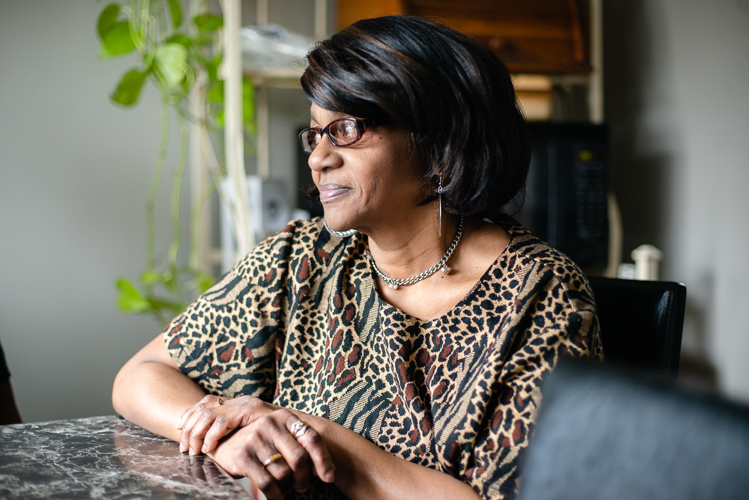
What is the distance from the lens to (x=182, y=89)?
6.88 feet

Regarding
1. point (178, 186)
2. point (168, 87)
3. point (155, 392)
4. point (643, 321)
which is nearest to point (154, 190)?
point (178, 186)

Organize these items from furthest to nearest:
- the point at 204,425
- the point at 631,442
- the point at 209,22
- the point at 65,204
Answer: the point at 65,204 → the point at 209,22 → the point at 204,425 → the point at 631,442

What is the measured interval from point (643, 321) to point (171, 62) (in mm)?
1596

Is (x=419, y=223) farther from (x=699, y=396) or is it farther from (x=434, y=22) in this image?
(x=699, y=396)

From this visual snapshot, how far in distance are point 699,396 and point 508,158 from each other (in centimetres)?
77

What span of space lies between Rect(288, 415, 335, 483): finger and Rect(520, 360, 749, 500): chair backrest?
39cm

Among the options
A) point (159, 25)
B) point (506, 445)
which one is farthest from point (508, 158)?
point (159, 25)

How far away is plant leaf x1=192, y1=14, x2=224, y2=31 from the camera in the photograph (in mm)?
2012

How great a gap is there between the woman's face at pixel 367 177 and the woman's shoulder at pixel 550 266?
216mm

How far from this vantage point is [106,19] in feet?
6.34

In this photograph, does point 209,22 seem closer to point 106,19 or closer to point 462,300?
point 106,19

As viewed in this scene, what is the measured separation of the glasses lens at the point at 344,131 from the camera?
1.04 m

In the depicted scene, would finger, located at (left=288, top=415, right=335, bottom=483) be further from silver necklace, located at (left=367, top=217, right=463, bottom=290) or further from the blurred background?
the blurred background

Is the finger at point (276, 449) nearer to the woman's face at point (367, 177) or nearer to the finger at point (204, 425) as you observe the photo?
the finger at point (204, 425)
